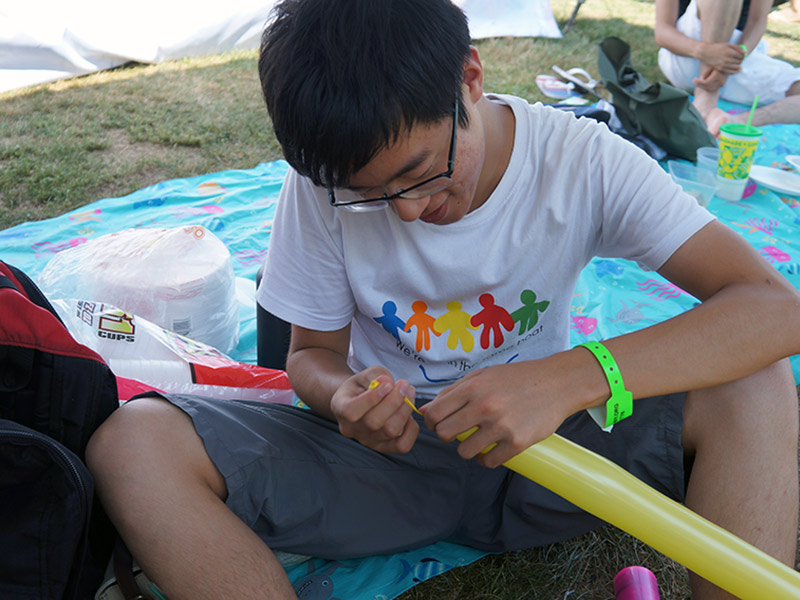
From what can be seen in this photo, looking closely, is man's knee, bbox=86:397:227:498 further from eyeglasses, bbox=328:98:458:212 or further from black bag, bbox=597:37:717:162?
black bag, bbox=597:37:717:162

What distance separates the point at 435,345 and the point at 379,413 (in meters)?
0.36

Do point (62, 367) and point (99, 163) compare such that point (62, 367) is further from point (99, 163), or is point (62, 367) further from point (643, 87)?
point (643, 87)

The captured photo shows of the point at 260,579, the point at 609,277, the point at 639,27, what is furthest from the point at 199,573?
the point at 639,27

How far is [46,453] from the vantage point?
0.97 m

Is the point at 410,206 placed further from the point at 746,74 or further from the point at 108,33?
the point at 108,33

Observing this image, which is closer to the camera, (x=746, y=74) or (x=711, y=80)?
(x=711, y=80)

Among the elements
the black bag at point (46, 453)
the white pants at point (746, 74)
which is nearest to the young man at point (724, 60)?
the white pants at point (746, 74)

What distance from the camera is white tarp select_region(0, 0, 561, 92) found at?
3.94 m

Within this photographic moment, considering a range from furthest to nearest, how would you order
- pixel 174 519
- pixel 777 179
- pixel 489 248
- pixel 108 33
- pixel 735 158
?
pixel 108 33 → pixel 777 179 → pixel 735 158 → pixel 489 248 → pixel 174 519

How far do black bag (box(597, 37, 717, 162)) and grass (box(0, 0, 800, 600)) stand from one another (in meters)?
0.95

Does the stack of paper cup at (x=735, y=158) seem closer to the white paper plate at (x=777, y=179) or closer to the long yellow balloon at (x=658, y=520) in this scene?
the white paper plate at (x=777, y=179)

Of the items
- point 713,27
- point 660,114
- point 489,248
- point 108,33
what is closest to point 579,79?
point 713,27

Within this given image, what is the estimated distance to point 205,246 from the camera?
6.30ft

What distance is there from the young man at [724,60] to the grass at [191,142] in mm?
742
